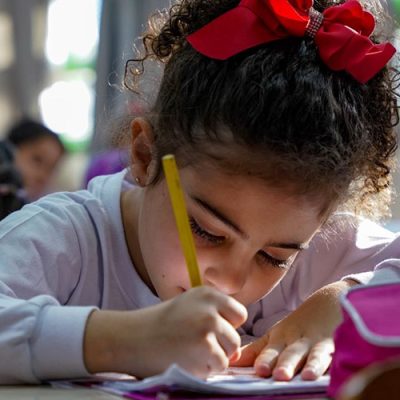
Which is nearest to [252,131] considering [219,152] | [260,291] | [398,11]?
[219,152]

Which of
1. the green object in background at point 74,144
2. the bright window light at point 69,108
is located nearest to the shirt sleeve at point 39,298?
the bright window light at point 69,108

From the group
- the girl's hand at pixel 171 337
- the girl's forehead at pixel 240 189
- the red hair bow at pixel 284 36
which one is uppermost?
the red hair bow at pixel 284 36

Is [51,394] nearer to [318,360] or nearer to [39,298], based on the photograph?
[39,298]

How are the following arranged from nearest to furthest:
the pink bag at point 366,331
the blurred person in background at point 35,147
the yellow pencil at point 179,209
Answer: the pink bag at point 366,331, the yellow pencil at point 179,209, the blurred person in background at point 35,147

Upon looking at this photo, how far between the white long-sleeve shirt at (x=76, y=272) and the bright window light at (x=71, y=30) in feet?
8.90

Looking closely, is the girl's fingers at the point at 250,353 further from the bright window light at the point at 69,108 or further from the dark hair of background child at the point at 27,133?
the bright window light at the point at 69,108

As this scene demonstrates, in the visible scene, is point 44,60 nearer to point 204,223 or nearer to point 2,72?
point 2,72

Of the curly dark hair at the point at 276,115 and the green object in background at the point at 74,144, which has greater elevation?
the curly dark hair at the point at 276,115

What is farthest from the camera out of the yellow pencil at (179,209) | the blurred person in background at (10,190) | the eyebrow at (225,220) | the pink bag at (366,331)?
the blurred person in background at (10,190)

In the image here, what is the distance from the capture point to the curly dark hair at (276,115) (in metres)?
0.81

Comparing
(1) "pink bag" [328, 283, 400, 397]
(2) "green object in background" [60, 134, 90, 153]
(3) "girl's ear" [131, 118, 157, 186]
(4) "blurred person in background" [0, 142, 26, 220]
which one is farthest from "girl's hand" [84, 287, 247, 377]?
(2) "green object in background" [60, 134, 90, 153]

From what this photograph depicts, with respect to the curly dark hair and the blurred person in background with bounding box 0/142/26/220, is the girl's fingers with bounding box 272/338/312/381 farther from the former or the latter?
the blurred person in background with bounding box 0/142/26/220

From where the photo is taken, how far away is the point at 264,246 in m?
0.81

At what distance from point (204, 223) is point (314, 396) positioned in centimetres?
22
